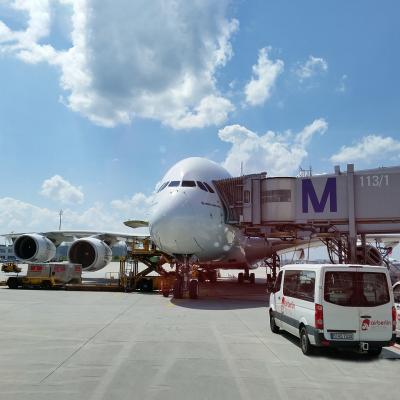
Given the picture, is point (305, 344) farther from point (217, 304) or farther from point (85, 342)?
point (217, 304)

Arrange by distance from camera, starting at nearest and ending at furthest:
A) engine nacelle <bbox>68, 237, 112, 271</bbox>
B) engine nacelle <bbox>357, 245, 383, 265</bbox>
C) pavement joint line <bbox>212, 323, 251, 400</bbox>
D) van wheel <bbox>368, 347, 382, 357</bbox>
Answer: pavement joint line <bbox>212, 323, 251, 400</bbox>
van wheel <bbox>368, 347, 382, 357</bbox>
engine nacelle <bbox>357, 245, 383, 265</bbox>
engine nacelle <bbox>68, 237, 112, 271</bbox>

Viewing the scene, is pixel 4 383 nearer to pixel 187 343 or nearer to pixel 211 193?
pixel 187 343

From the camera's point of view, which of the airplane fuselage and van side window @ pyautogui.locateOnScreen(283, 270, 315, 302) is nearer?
van side window @ pyautogui.locateOnScreen(283, 270, 315, 302)

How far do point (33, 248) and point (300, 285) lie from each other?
22.9 meters

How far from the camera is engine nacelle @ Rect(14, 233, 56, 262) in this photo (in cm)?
Answer: 2769

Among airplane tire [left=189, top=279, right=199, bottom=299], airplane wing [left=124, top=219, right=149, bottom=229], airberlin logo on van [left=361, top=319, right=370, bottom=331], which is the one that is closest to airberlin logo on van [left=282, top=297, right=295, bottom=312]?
airberlin logo on van [left=361, top=319, right=370, bottom=331]

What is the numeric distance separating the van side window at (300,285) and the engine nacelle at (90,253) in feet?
59.2

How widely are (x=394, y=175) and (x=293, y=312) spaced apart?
11.4 meters

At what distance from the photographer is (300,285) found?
9.80 meters

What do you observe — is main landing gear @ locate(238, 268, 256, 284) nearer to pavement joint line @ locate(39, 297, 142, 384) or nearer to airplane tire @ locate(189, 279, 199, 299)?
airplane tire @ locate(189, 279, 199, 299)

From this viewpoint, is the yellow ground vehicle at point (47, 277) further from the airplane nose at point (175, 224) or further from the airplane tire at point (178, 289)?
the airplane nose at point (175, 224)

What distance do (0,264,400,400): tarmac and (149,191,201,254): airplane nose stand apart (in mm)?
4170

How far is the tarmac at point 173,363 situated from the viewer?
614cm

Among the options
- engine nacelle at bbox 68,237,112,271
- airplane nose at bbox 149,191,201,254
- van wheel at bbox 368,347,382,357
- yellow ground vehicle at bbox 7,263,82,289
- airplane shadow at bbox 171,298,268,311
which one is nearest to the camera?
van wheel at bbox 368,347,382,357
